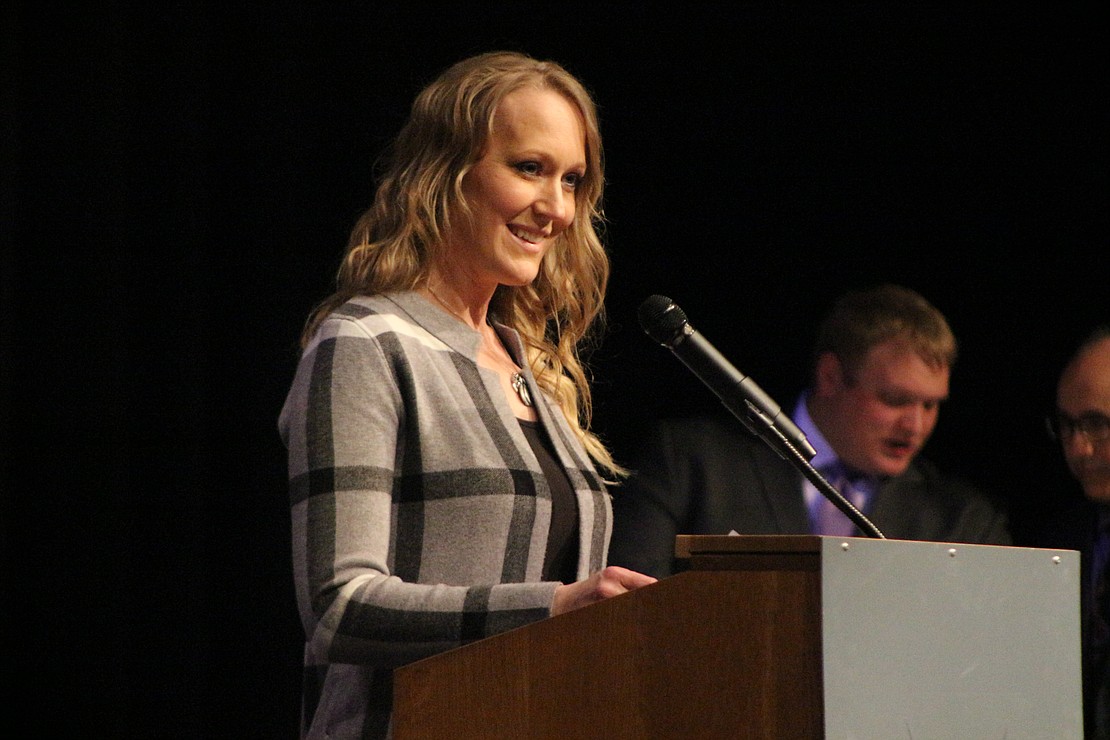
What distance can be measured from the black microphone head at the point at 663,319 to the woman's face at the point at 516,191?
12.0 inches

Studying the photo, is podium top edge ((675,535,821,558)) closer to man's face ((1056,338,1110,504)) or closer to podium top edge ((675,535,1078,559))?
podium top edge ((675,535,1078,559))

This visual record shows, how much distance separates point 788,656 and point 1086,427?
2457mm

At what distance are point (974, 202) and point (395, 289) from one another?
2446 millimetres

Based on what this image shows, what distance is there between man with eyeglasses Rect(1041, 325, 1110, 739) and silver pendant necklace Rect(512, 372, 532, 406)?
67.0 inches

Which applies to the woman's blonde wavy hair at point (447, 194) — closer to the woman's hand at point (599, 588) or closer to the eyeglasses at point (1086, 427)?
the woman's hand at point (599, 588)

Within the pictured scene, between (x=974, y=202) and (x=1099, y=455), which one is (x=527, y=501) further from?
(x=974, y=202)

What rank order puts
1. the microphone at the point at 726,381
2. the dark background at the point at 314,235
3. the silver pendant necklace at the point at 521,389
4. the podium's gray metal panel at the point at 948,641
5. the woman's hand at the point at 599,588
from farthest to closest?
the dark background at the point at 314,235, the silver pendant necklace at the point at 521,389, the microphone at the point at 726,381, the woman's hand at the point at 599,588, the podium's gray metal panel at the point at 948,641

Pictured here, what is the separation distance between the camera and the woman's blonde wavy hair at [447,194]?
1.83 meters

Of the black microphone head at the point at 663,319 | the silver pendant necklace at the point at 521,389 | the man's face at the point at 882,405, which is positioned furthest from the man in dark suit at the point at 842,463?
the black microphone head at the point at 663,319

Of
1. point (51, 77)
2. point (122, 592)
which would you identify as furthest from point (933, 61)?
point (122, 592)

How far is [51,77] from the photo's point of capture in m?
2.88

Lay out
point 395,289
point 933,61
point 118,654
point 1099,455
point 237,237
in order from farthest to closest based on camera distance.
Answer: point 933,61 → point 1099,455 → point 237,237 → point 118,654 → point 395,289

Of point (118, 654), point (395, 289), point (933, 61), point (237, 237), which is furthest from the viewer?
point (933, 61)

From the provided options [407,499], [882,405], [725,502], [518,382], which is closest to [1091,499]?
[882,405]
